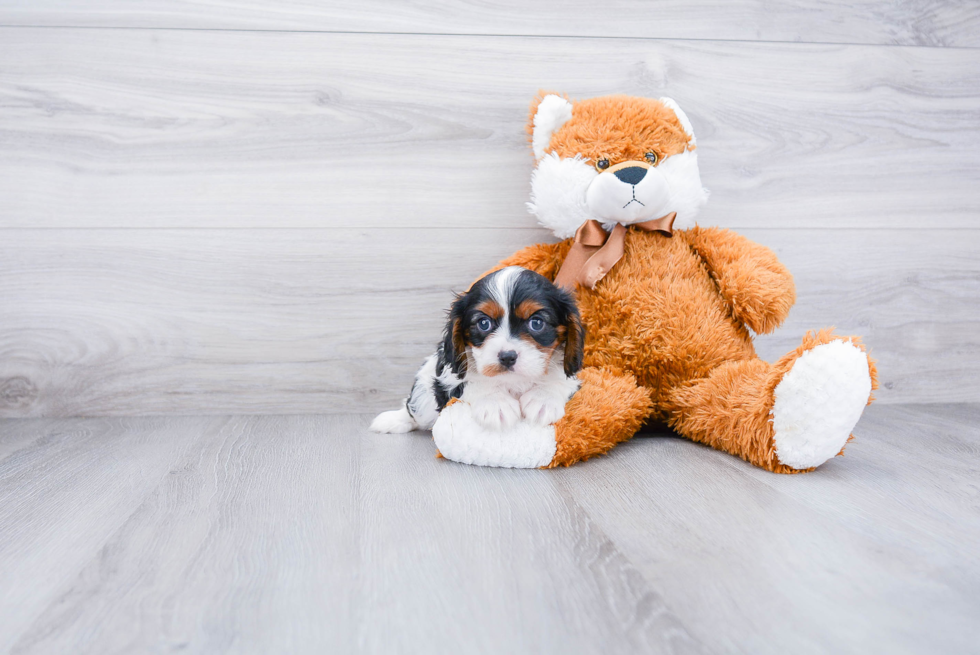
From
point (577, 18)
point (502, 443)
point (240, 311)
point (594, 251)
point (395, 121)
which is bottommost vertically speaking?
point (502, 443)

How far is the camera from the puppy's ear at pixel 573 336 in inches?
55.6

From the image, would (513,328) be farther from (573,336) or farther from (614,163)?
(614,163)

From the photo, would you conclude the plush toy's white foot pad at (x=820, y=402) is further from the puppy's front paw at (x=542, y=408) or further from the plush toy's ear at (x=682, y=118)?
the plush toy's ear at (x=682, y=118)

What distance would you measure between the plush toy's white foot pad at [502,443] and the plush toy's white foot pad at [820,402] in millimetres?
451

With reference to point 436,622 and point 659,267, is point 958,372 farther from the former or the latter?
point 436,622

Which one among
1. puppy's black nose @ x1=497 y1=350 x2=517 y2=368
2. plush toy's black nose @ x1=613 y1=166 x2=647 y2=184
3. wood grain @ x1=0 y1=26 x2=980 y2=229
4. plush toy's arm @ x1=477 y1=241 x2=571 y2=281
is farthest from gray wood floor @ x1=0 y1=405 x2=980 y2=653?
wood grain @ x1=0 y1=26 x2=980 y2=229

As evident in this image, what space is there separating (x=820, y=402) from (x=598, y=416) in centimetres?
42

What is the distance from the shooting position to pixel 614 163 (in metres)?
1.59

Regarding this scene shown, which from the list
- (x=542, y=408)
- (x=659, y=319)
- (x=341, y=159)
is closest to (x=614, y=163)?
(x=659, y=319)

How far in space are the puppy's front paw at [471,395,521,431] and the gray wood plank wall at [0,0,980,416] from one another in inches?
22.6

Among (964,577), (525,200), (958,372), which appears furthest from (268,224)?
(958,372)

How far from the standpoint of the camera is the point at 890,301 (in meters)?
2.02

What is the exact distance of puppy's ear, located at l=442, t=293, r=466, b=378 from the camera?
141 centimetres

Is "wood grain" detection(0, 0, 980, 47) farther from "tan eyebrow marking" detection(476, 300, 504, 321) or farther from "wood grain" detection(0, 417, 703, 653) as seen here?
"wood grain" detection(0, 417, 703, 653)
